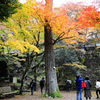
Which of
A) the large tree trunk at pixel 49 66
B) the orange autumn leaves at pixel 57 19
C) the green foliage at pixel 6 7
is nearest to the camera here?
the green foliage at pixel 6 7

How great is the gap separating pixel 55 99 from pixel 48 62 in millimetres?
2776

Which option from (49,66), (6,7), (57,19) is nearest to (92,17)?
(57,19)

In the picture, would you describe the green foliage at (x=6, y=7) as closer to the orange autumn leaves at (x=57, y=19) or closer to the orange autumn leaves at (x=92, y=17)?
the orange autumn leaves at (x=57, y=19)

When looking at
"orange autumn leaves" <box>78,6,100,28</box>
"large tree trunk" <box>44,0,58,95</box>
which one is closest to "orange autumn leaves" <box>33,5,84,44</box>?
"large tree trunk" <box>44,0,58,95</box>

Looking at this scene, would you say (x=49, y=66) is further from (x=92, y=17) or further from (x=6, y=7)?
(x=6, y=7)

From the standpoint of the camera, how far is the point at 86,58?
19359 millimetres

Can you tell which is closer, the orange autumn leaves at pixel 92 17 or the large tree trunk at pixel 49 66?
the orange autumn leaves at pixel 92 17

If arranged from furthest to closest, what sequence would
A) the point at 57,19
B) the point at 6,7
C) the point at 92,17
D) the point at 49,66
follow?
the point at 49,66 < the point at 57,19 < the point at 92,17 < the point at 6,7

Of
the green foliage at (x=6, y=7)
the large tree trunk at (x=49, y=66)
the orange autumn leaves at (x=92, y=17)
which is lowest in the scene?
the large tree trunk at (x=49, y=66)

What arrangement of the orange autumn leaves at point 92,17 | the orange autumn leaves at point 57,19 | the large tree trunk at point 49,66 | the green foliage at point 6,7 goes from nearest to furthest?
the green foliage at point 6,7 → the orange autumn leaves at point 92,17 → the orange autumn leaves at point 57,19 → the large tree trunk at point 49,66

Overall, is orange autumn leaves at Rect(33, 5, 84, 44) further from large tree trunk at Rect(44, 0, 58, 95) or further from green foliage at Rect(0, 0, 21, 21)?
green foliage at Rect(0, 0, 21, 21)

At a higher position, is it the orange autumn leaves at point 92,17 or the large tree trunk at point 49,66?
the orange autumn leaves at point 92,17

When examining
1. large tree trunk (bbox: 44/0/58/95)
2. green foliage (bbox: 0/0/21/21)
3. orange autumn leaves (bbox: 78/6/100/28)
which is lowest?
large tree trunk (bbox: 44/0/58/95)

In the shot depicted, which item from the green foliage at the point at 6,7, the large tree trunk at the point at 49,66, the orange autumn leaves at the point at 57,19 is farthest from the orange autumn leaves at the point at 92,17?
the green foliage at the point at 6,7
